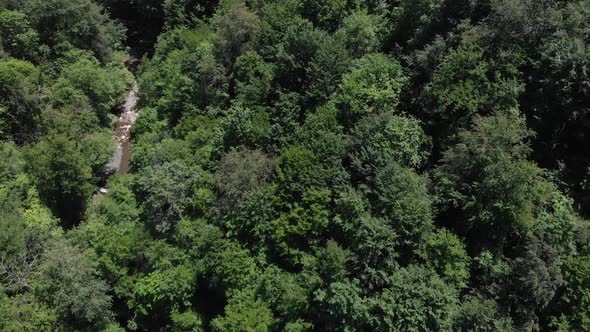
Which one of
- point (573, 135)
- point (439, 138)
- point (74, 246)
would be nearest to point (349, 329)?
point (439, 138)

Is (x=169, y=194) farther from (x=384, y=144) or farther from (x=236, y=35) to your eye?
(x=384, y=144)

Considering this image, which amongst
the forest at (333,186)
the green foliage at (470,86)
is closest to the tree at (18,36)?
the forest at (333,186)

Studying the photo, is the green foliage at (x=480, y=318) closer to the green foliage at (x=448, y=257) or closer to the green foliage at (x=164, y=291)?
the green foliage at (x=448, y=257)

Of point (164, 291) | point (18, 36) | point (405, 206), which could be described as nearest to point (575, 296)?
point (405, 206)

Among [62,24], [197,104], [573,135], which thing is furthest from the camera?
[62,24]

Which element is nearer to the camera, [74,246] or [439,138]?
[439,138]

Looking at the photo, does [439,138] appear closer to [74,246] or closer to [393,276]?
[393,276]
